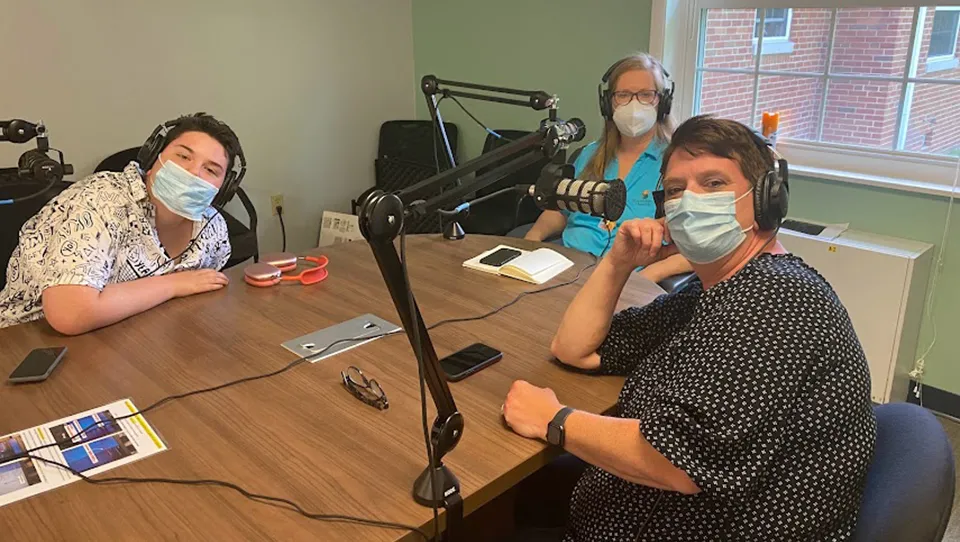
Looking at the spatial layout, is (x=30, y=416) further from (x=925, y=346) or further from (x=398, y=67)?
(x=398, y=67)

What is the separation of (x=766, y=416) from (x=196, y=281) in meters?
1.40

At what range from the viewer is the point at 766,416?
97 cm

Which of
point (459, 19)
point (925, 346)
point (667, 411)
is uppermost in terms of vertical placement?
point (459, 19)

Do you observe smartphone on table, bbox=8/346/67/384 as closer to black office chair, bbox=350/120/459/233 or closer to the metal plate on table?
the metal plate on table

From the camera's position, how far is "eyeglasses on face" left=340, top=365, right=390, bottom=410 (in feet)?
4.33

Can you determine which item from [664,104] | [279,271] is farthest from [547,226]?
[279,271]

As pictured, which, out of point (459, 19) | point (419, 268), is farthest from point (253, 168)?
point (419, 268)

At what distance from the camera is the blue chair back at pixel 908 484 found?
97 cm

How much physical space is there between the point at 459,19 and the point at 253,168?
4.28 ft

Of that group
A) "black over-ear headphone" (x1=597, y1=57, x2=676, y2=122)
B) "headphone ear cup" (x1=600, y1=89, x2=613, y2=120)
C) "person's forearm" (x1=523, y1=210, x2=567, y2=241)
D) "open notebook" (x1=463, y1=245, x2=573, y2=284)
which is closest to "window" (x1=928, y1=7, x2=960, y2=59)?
"black over-ear headphone" (x1=597, y1=57, x2=676, y2=122)

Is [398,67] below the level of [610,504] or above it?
above

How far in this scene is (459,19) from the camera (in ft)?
12.6

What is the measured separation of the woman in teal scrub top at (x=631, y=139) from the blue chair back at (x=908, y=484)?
1.34 metres

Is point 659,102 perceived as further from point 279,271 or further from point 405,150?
point 405,150
